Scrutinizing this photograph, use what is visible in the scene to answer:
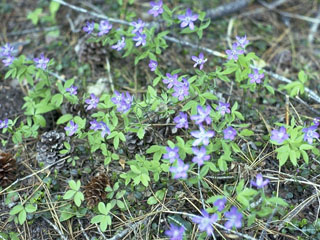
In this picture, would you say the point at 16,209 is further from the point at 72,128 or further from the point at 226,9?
the point at 226,9

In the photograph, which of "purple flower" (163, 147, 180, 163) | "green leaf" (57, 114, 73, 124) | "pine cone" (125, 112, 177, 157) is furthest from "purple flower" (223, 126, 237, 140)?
"green leaf" (57, 114, 73, 124)

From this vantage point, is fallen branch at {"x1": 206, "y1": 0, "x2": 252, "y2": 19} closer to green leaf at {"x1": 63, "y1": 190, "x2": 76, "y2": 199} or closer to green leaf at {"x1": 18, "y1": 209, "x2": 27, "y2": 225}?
green leaf at {"x1": 63, "y1": 190, "x2": 76, "y2": 199}

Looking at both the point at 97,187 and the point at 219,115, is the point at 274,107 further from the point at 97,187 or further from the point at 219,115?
the point at 97,187

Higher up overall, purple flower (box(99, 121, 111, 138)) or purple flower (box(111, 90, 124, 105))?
purple flower (box(111, 90, 124, 105))

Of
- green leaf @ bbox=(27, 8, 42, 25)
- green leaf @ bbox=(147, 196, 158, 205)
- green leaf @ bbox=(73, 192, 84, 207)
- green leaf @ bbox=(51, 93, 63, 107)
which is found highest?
green leaf @ bbox=(27, 8, 42, 25)

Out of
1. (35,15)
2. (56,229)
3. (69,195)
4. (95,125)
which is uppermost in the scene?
(35,15)

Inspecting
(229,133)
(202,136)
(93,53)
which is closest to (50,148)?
(93,53)

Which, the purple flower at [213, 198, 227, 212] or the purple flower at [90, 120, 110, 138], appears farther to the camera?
the purple flower at [90, 120, 110, 138]
